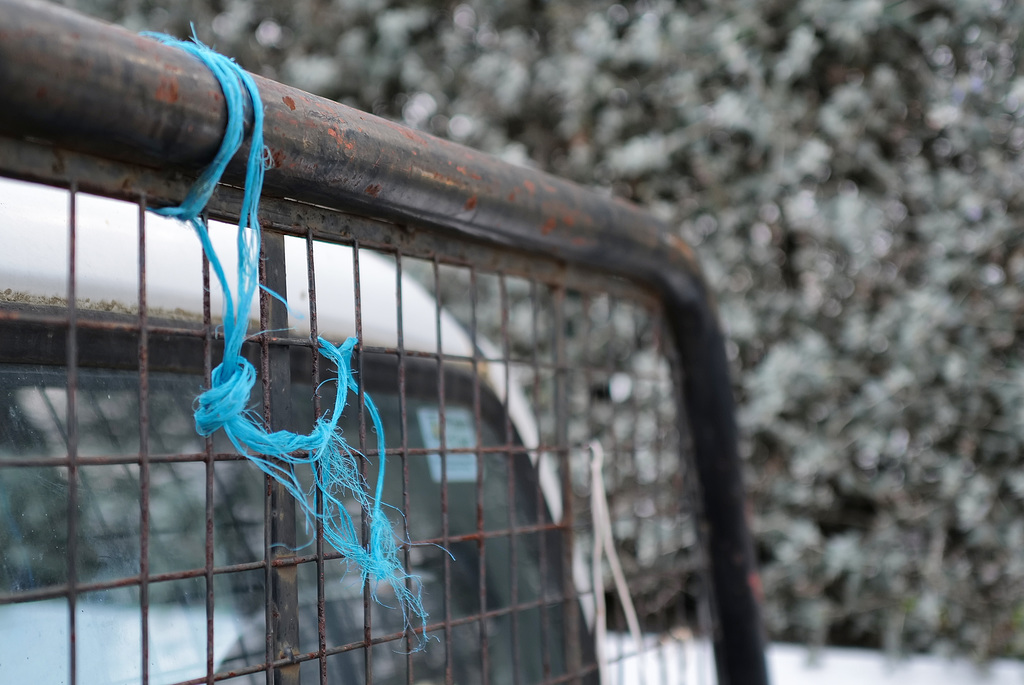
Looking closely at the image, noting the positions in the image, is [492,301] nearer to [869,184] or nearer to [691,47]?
[691,47]

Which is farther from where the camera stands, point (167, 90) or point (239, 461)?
point (239, 461)

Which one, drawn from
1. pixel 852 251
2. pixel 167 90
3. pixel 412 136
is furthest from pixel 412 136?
pixel 852 251

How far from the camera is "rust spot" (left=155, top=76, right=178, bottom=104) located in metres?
0.48

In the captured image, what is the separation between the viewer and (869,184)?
9.36 ft

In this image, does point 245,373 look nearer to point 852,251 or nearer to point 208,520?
point 208,520

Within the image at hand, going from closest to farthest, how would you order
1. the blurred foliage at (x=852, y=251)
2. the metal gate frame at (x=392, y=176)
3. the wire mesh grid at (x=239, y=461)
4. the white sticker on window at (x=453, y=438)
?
1. the metal gate frame at (x=392, y=176)
2. the wire mesh grid at (x=239, y=461)
3. the white sticker on window at (x=453, y=438)
4. the blurred foliage at (x=852, y=251)

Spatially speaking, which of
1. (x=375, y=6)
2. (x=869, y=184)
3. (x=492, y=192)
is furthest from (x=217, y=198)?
(x=375, y=6)

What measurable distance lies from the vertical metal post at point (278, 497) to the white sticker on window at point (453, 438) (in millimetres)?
499

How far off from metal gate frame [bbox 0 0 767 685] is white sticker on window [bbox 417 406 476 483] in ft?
1.05

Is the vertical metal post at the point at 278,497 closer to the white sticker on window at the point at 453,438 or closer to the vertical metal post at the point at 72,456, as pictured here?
the vertical metal post at the point at 72,456

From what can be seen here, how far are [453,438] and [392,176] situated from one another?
1.90ft

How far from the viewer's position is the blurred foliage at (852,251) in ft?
8.59

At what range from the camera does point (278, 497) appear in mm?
580

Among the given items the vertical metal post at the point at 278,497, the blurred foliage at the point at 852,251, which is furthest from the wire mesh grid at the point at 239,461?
the blurred foliage at the point at 852,251
